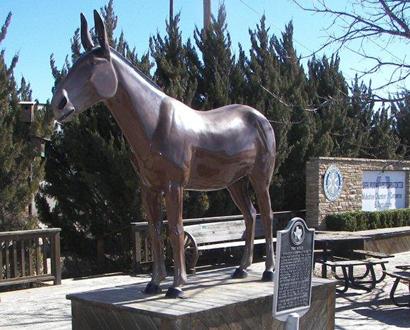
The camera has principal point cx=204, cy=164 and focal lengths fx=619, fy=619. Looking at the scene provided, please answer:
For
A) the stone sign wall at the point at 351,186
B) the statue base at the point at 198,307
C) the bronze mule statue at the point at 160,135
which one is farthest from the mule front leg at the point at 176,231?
the stone sign wall at the point at 351,186

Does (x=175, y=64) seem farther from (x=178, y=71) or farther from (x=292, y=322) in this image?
(x=292, y=322)

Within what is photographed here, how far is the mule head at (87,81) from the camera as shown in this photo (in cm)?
445

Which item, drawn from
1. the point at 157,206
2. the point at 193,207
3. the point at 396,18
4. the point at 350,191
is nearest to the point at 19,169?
the point at 193,207

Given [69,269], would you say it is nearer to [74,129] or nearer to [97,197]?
[97,197]

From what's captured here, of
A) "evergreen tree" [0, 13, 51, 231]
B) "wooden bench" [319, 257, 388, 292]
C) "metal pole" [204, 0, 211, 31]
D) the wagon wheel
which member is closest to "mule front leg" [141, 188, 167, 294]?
"wooden bench" [319, 257, 388, 292]

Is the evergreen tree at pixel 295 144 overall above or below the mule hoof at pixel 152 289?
above

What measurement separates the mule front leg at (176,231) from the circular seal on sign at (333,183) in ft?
34.3

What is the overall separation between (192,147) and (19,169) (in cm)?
581

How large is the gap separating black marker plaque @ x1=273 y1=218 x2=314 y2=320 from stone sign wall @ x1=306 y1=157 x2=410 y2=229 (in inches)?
380

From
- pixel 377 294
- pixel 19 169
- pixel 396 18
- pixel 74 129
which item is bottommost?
pixel 377 294

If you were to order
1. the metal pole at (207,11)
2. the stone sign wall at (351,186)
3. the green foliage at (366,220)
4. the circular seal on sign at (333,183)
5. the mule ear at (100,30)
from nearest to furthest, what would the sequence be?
1. the mule ear at (100,30)
2. the stone sign wall at (351,186)
3. the circular seal on sign at (333,183)
4. the green foliage at (366,220)
5. the metal pole at (207,11)

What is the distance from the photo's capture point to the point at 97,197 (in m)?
11.8

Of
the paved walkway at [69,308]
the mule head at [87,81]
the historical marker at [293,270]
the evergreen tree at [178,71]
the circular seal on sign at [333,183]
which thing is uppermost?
the evergreen tree at [178,71]

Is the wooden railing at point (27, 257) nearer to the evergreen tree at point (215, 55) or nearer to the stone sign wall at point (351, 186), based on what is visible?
the evergreen tree at point (215, 55)
